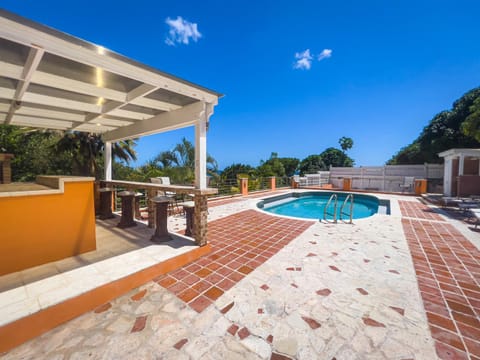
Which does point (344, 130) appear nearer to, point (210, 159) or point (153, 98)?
point (210, 159)

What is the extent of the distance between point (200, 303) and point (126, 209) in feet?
10.3

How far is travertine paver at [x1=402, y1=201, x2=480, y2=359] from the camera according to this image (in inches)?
66.7

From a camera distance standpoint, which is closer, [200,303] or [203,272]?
[200,303]

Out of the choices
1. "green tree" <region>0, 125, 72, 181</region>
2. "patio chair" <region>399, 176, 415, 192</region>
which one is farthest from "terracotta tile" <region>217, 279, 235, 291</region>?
"patio chair" <region>399, 176, 415, 192</region>

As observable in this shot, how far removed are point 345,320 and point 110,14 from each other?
35.2ft

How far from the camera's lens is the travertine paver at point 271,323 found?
160cm

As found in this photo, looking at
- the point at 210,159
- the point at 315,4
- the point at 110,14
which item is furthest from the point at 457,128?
the point at 110,14

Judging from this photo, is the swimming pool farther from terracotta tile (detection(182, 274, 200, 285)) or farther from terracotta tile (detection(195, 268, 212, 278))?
terracotta tile (detection(182, 274, 200, 285))

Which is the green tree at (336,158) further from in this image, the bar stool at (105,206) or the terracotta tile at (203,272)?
the terracotta tile at (203,272)

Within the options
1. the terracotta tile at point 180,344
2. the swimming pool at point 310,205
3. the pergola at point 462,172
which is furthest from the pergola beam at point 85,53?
the pergola at point 462,172

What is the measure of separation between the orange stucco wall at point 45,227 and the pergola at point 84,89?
4.87ft

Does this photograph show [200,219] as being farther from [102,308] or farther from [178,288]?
[102,308]

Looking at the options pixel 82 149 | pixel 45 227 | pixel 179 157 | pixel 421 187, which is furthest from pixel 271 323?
pixel 421 187

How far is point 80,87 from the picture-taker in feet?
9.30
